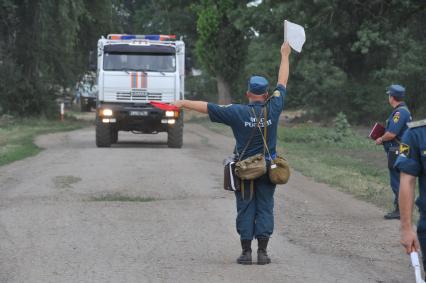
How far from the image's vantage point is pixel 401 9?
35094 millimetres

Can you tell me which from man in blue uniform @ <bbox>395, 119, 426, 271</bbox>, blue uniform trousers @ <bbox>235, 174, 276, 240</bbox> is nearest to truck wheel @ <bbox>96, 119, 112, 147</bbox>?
blue uniform trousers @ <bbox>235, 174, 276, 240</bbox>

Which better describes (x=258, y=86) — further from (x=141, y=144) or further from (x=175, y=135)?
(x=141, y=144)

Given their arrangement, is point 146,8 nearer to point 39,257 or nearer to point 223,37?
point 223,37

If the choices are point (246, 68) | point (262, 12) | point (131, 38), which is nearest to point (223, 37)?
point (246, 68)

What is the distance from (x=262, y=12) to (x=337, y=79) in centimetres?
446

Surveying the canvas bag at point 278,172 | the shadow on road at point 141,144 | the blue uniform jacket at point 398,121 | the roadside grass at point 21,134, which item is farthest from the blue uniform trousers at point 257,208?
the shadow on road at point 141,144

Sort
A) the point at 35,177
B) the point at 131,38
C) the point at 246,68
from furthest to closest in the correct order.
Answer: the point at 246,68 < the point at 131,38 < the point at 35,177

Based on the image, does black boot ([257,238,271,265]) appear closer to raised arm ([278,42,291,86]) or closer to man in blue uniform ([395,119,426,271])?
raised arm ([278,42,291,86])

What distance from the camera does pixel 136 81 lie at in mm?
25141

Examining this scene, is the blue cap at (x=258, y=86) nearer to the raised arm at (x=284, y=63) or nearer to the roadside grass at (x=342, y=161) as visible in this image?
the raised arm at (x=284, y=63)

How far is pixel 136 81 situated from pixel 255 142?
1649 centimetres

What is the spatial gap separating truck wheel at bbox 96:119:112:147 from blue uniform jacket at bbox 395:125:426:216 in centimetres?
2013

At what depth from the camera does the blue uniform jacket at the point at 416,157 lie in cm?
564

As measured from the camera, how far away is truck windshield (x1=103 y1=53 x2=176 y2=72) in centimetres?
2536
